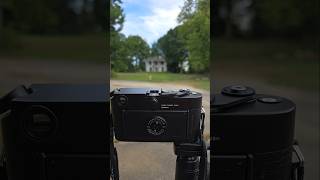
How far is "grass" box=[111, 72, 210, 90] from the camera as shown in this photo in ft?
5.23

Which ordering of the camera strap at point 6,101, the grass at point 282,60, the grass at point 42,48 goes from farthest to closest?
the grass at point 282,60 → the grass at point 42,48 → the camera strap at point 6,101

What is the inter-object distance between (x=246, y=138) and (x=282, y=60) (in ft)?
14.4

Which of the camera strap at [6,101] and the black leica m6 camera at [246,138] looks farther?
the camera strap at [6,101]

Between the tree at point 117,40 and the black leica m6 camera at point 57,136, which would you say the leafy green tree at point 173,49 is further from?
the black leica m6 camera at point 57,136

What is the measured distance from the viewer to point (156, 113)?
1.58 metres

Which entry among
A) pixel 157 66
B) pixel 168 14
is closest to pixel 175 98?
pixel 157 66

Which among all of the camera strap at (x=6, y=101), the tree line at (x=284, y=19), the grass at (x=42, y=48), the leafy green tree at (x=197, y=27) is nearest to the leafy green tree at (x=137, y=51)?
the leafy green tree at (x=197, y=27)

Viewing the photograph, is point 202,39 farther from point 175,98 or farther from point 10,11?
point 10,11

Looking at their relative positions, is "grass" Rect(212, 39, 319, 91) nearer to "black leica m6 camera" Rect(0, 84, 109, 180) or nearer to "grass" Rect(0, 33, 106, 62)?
"grass" Rect(0, 33, 106, 62)

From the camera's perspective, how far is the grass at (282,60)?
14.8 feet

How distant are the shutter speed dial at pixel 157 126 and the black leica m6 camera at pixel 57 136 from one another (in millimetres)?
133

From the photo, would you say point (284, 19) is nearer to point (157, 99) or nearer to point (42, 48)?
point (42, 48)

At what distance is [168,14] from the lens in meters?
1.57

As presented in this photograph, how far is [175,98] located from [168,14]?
0.26m
